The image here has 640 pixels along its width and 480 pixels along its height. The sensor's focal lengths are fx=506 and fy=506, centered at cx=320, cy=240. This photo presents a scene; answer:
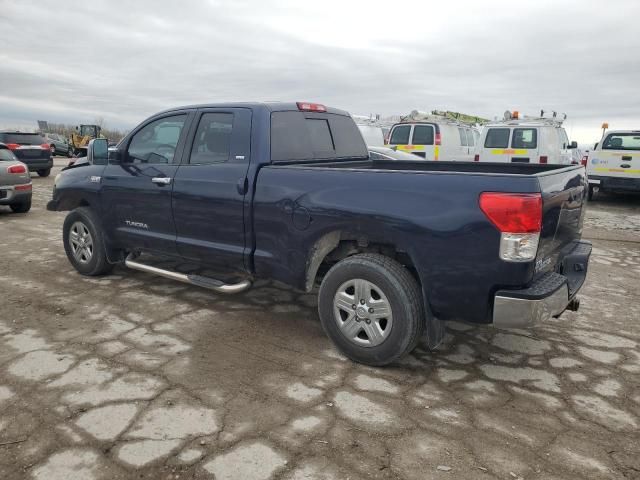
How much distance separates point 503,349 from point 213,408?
2.23 meters

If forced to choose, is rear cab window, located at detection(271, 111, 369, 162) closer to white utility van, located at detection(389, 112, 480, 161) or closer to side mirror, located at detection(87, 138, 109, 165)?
side mirror, located at detection(87, 138, 109, 165)

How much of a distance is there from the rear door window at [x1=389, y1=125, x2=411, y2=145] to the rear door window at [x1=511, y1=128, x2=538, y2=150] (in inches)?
114

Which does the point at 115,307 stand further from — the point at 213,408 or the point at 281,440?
the point at 281,440

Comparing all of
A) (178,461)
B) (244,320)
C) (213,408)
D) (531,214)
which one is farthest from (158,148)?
(531,214)

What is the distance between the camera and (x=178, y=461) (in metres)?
2.49

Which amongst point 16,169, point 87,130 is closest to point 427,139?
point 16,169

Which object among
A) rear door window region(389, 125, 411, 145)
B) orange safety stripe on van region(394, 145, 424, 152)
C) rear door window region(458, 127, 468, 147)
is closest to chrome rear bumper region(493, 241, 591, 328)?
orange safety stripe on van region(394, 145, 424, 152)

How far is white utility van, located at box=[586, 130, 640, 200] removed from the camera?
1173cm

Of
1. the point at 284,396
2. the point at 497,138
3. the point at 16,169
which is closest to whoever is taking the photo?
the point at 284,396

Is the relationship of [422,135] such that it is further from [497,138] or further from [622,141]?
[622,141]

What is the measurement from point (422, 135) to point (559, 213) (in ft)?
37.2

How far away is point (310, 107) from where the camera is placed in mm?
4559

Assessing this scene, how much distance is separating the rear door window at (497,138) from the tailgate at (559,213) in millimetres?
9628

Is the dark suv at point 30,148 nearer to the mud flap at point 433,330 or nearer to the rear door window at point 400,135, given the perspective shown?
the rear door window at point 400,135
